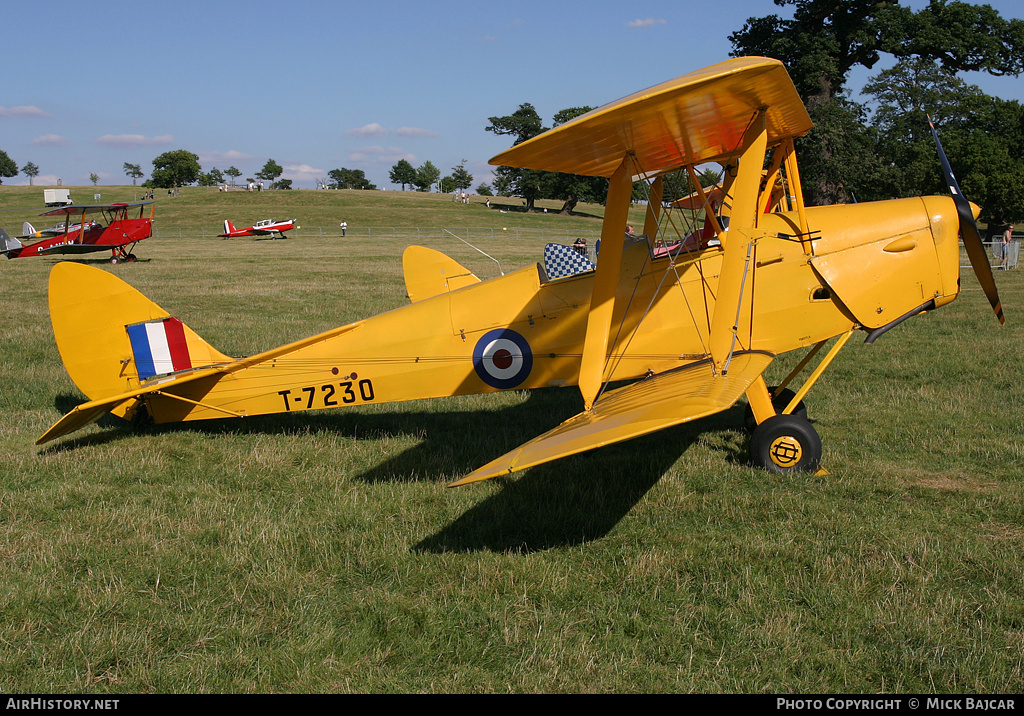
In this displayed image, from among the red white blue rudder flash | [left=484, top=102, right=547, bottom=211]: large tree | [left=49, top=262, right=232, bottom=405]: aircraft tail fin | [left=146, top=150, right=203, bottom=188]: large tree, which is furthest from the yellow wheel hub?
[left=146, top=150, right=203, bottom=188]: large tree

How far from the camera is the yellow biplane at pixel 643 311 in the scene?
16.4 feet

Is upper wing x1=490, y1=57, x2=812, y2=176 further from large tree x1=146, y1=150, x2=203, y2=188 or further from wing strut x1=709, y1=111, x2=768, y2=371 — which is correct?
large tree x1=146, y1=150, x2=203, y2=188

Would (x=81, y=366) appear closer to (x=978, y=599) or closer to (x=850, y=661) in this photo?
(x=850, y=661)

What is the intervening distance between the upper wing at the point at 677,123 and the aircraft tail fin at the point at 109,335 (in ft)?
12.4

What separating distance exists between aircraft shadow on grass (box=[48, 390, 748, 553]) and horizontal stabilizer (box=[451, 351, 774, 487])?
67 cm

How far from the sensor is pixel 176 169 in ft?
389

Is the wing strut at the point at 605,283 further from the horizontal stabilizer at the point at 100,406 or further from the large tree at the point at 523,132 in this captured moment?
the large tree at the point at 523,132

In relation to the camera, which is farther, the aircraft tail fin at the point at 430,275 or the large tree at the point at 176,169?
the large tree at the point at 176,169

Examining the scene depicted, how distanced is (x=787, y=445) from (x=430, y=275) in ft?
14.9

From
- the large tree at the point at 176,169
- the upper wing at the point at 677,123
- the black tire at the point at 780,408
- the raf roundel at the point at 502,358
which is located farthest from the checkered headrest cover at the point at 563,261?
the large tree at the point at 176,169

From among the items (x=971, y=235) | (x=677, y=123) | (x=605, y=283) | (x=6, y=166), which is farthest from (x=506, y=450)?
(x=6, y=166)

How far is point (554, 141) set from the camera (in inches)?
175

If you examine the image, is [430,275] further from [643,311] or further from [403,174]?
[403,174]

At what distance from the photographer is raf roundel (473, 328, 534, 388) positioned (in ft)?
20.0
